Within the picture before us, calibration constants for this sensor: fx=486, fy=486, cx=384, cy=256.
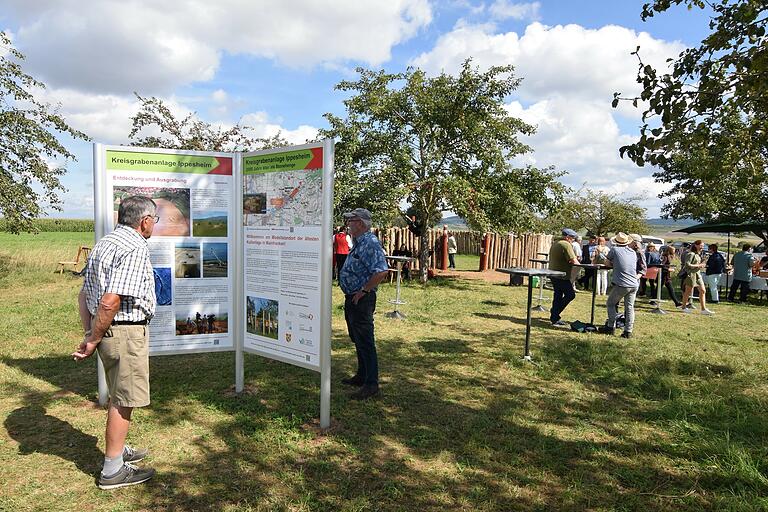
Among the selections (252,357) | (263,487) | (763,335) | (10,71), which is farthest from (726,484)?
(10,71)

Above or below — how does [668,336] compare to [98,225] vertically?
below

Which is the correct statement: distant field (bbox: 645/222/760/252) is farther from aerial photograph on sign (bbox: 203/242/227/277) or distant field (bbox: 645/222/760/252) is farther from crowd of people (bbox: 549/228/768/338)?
aerial photograph on sign (bbox: 203/242/227/277)

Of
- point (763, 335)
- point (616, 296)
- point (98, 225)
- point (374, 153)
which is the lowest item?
point (763, 335)

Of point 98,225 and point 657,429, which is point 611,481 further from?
point 98,225

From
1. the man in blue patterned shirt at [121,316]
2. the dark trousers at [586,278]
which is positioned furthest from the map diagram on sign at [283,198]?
the dark trousers at [586,278]

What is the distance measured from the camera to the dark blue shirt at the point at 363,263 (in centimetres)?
490

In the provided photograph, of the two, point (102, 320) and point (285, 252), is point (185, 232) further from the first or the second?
point (102, 320)

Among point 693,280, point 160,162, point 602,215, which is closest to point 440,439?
point 160,162

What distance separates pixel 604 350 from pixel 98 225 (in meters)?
6.93

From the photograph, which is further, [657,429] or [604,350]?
[604,350]

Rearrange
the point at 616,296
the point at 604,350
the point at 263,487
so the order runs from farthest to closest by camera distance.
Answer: the point at 616,296
the point at 604,350
the point at 263,487

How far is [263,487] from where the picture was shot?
3.40 metres

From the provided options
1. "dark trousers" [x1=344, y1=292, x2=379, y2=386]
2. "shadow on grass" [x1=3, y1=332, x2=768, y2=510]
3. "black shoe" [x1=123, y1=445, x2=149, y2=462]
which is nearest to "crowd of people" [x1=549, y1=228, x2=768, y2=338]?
"shadow on grass" [x1=3, y1=332, x2=768, y2=510]

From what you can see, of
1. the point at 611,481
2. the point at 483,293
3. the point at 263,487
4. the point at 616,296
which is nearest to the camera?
the point at 263,487
